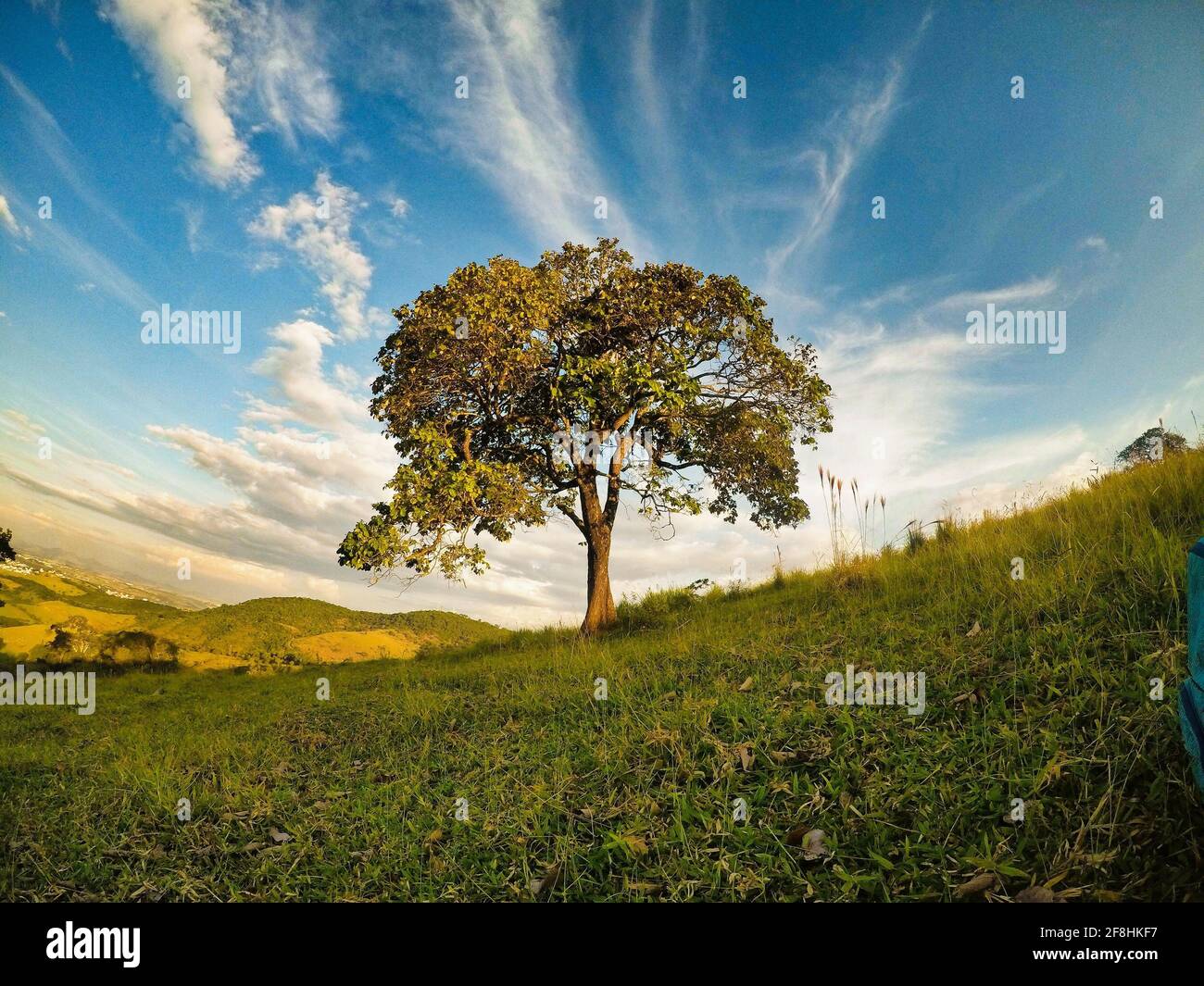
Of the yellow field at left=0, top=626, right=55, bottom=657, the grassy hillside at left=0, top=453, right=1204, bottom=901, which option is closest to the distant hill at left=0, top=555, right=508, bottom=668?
the yellow field at left=0, top=626, right=55, bottom=657

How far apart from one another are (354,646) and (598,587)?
11.6 meters

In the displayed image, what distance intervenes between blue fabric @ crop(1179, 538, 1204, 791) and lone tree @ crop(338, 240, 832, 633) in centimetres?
1098

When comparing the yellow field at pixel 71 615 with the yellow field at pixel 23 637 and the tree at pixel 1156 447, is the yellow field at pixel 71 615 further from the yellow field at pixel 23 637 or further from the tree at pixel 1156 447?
the tree at pixel 1156 447

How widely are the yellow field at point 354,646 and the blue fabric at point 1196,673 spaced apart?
20731mm

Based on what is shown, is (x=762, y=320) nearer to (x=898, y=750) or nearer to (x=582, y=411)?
(x=582, y=411)

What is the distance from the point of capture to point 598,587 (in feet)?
53.7

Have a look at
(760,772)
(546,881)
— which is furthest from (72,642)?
(760,772)

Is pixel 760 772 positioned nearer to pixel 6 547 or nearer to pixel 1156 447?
pixel 1156 447

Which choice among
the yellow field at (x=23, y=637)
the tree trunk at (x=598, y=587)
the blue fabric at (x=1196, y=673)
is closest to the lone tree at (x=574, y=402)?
the tree trunk at (x=598, y=587)

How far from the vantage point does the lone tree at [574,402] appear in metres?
13.7

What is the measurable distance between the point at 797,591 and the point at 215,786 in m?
10.7

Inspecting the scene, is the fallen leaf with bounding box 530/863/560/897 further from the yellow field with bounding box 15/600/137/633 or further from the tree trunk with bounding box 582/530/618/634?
the yellow field with bounding box 15/600/137/633

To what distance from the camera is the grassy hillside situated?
352cm
